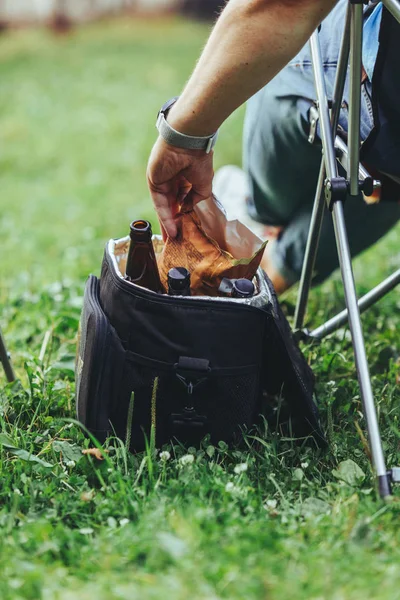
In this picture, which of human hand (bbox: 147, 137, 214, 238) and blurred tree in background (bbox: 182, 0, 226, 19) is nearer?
human hand (bbox: 147, 137, 214, 238)

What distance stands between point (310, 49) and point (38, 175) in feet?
13.6

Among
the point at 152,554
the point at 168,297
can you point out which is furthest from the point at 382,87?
the point at 152,554

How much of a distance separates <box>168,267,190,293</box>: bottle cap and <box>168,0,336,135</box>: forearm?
393mm

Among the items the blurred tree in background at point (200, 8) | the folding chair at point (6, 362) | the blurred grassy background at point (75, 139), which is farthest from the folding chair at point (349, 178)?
the blurred tree in background at point (200, 8)

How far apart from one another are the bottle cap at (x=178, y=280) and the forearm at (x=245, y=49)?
1.29ft

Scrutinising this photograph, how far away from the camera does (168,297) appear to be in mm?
1836

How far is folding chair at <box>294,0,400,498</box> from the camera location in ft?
5.45

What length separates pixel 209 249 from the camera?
2068 mm

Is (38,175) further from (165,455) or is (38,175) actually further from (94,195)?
(165,455)

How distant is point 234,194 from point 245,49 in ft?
5.73

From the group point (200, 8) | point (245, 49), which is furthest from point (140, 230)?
point (200, 8)

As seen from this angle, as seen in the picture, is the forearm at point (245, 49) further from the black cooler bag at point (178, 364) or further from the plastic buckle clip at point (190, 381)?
the plastic buckle clip at point (190, 381)

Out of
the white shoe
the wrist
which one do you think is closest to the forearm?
the wrist

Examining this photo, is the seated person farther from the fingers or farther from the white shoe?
the fingers
